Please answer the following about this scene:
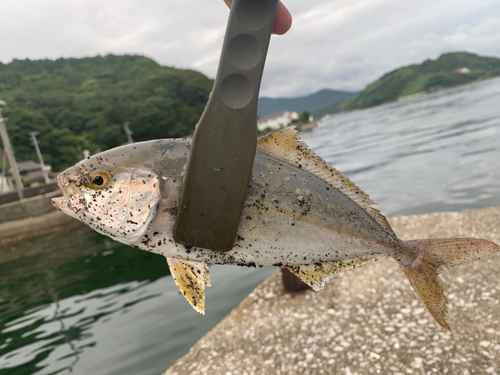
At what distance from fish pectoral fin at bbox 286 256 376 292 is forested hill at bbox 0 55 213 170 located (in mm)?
82932

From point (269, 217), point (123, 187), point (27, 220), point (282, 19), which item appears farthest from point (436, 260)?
point (27, 220)

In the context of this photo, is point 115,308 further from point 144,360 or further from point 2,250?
point 2,250

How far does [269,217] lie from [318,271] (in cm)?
53

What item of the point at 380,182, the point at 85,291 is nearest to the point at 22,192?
the point at 85,291

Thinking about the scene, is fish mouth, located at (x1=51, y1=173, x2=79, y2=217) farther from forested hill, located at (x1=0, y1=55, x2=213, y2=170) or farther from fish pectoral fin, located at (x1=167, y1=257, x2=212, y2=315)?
forested hill, located at (x1=0, y1=55, x2=213, y2=170)

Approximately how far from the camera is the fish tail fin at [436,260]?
2074 mm

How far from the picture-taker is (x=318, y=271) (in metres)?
2.06

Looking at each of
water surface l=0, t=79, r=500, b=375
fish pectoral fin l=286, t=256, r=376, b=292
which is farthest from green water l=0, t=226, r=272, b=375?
fish pectoral fin l=286, t=256, r=376, b=292

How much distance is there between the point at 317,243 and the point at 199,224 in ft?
2.86

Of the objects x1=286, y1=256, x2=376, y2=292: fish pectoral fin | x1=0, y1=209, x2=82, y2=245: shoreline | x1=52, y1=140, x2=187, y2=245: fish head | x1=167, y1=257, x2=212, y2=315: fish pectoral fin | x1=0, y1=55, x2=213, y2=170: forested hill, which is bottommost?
x1=0, y1=209, x2=82, y2=245: shoreline

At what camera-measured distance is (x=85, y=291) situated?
16.5 meters

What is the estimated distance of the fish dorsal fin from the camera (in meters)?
1.93

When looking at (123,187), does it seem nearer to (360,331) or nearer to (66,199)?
(66,199)

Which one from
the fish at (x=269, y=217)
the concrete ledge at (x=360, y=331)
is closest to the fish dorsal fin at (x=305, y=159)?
the fish at (x=269, y=217)
